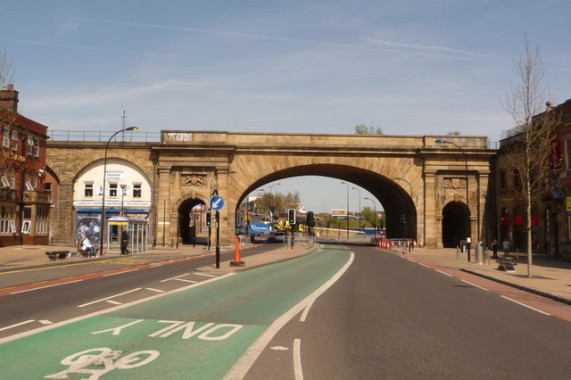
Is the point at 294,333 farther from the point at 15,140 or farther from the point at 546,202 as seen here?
the point at 15,140

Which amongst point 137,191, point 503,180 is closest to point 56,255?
point 137,191

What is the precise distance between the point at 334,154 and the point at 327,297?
37051 millimetres

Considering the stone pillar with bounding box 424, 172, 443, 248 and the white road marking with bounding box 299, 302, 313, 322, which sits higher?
the stone pillar with bounding box 424, 172, 443, 248

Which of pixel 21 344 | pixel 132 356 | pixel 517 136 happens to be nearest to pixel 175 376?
pixel 132 356

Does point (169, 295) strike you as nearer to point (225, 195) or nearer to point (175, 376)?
point (175, 376)

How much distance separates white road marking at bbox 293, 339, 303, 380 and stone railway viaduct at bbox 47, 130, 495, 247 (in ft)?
135

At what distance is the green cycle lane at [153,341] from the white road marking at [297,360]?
0.68m

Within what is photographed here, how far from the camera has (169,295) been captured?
13.4 metres

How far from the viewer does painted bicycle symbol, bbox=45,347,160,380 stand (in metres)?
5.99

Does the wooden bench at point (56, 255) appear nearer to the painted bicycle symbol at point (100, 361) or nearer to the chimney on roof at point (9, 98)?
the chimney on roof at point (9, 98)

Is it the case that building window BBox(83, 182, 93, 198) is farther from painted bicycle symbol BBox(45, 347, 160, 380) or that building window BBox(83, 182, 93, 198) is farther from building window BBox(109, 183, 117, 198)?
painted bicycle symbol BBox(45, 347, 160, 380)

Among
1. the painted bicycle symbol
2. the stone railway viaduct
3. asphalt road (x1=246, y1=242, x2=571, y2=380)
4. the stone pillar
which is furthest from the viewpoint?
the stone pillar

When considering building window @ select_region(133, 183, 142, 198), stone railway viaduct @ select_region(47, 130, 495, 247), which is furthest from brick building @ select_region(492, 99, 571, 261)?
building window @ select_region(133, 183, 142, 198)

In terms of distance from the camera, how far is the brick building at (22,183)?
130 feet
